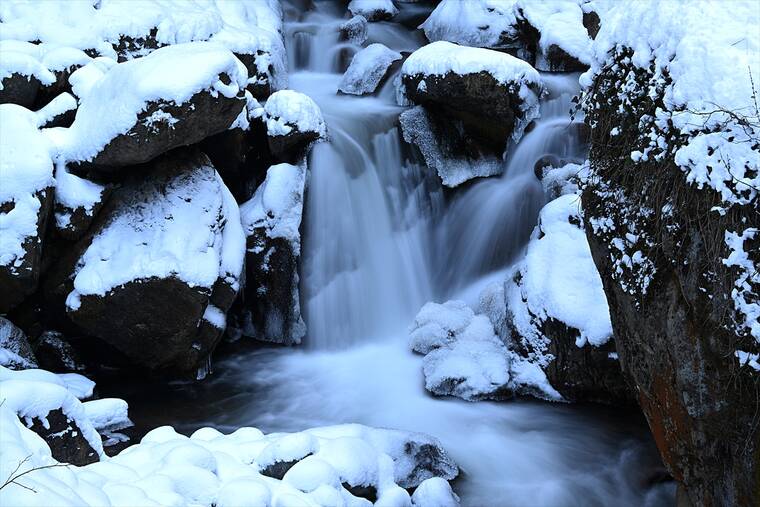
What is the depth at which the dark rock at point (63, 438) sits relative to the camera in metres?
3.43

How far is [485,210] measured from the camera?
8539 mm

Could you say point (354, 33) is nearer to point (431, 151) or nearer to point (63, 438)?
point (431, 151)

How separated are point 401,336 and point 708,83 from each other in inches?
193

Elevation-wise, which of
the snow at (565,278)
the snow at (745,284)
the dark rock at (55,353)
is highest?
the snow at (745,284)

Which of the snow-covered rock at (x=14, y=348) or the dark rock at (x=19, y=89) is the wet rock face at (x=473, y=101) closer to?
the dark rock at (x=19, y=89)

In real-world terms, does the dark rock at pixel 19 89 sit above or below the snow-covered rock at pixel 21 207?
above

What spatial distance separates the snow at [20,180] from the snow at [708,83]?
474 cm

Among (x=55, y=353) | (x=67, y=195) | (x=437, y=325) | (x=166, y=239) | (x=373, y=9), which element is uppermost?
(x=373, y=9)

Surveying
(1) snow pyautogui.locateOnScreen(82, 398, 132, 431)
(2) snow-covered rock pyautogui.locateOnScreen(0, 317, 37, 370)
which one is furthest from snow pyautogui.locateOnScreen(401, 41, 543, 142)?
(2) snow-covered rock pyautogui.locateOnScreen(0, 317, 37, 370)

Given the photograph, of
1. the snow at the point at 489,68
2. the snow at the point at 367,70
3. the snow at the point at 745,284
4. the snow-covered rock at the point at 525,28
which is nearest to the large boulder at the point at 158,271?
the snow at the point at 489,68

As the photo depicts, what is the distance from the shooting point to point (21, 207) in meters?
5.90

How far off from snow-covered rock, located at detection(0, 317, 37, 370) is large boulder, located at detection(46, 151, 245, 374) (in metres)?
0.43

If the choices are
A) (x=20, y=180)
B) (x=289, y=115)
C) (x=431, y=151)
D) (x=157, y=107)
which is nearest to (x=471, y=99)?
(x=431, y=151)

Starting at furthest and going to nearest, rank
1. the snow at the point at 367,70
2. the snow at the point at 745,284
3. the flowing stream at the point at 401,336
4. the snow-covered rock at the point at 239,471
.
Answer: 1. the snow at the point at 367,70
2. the flowing stream at the point at 401,336
3. the snow at the point at 745,284
4. the snow-covered rock at the point at 239,471
